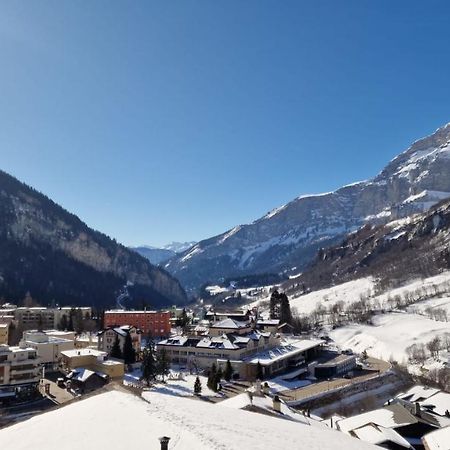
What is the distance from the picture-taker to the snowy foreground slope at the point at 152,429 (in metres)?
17.8

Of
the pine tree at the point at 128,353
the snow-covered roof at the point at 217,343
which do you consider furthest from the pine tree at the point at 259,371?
the pine tree at the point at 128,353

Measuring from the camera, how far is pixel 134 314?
441 ft

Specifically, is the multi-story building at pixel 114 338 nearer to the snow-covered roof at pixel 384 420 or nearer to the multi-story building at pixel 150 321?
the multi-story building at pixel 150 321

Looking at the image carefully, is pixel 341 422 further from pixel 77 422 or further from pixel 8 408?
pixel 8 408

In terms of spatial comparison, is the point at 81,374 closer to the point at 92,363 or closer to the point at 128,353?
the point at 92,363

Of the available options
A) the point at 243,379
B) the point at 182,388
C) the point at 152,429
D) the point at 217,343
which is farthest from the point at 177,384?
the point at 152,429

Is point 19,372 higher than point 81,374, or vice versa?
point 19,372

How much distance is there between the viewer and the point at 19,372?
67.9 meters

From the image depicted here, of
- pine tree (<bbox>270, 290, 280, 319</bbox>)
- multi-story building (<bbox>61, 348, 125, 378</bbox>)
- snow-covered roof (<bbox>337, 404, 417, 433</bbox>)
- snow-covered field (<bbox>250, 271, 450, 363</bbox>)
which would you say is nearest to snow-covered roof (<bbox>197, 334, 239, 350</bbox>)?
multi-story building (<bbox>61, 348, 125, 378</bbox>)

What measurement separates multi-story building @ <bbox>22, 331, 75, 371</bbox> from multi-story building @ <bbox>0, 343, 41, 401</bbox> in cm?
1080

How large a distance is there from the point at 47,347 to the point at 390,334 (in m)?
95.7

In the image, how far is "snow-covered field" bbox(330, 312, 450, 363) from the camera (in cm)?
12081

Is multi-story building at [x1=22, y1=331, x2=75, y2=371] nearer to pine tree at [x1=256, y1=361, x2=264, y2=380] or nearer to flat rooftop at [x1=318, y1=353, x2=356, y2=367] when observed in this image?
pine tree at [x1=256, y1=361, x2=264, y2=380]

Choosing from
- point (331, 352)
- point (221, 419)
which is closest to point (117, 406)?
point (221, 419)
